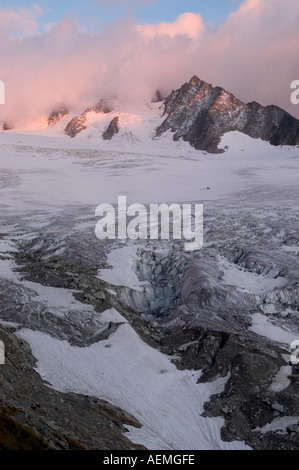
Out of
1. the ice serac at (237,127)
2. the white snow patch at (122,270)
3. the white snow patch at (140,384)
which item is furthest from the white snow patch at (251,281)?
the ice serac at (237,127)

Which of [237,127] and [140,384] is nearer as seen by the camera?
[140,384]

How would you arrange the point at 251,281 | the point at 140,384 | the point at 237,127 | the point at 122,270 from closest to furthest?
the point at 140,384, the point at 251,281, the point at 122,270, the point at 237,127

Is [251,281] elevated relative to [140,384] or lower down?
elevated

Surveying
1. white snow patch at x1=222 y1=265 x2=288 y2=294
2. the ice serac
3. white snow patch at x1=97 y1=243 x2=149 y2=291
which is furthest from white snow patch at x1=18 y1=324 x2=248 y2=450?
the ice serac

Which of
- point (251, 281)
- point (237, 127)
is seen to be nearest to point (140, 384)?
point (251, 281)

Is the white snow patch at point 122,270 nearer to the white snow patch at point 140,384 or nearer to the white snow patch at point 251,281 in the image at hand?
the white snow patch at point 251,281

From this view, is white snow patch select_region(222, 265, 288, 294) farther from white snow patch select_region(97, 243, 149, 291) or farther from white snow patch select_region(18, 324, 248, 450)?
white snow patch select_region(18, 324, 248, 450)

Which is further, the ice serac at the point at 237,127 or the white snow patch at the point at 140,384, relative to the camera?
the ice serac at the point at 237,127

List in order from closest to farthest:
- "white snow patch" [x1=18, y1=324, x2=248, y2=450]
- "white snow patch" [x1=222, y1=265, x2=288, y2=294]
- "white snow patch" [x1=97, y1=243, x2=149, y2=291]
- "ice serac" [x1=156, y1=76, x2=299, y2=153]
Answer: "white snow patch" [x1=18, y1=324, x2=248, y2=450] < "white snow patch" [x1=222, y1=265, x2=288, y2=294] < "white snow patch" [x1=97, y1=243, x2=149, y2=291] < "ice serac" [x1=156, y1=76, x2=299, y2=153]

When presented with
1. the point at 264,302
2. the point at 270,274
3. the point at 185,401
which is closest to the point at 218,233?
the point at 270,274

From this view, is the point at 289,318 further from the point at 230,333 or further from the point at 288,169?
the point at 288,169

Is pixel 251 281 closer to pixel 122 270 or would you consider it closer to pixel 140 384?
pixel 122 270

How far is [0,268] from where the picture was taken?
3419cm

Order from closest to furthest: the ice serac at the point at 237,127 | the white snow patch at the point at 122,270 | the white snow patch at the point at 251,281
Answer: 1. the white snow patch at the point at 251,281
2. the white snow patch at the point at 122,270
3. the ice serac at the point at 237,127
